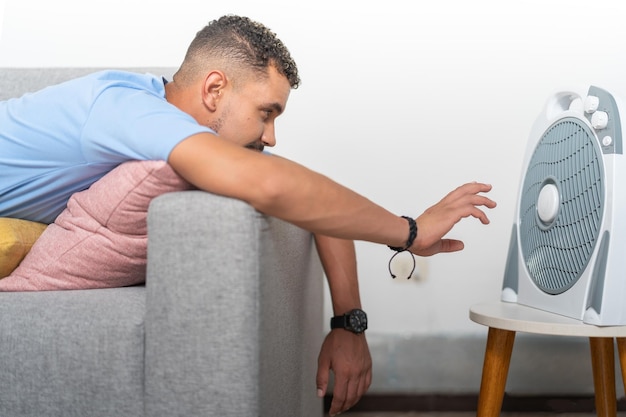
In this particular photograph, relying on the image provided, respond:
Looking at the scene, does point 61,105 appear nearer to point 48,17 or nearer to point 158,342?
point 158,342

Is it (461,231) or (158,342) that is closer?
(158,342)

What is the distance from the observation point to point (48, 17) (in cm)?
226

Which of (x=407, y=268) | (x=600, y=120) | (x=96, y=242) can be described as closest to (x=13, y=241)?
(x=96, y=242)

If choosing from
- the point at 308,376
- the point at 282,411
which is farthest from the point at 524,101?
the point at 282,411

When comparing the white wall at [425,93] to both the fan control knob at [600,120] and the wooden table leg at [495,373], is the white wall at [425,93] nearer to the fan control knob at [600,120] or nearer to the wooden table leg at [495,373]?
the wooden table leg at [495,373]

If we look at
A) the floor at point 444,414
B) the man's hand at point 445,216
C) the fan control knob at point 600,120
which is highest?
the fan control knob at point 600,120

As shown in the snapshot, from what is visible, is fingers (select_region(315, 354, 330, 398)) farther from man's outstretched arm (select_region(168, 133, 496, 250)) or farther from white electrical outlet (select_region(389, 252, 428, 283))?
white electrical outlet (select_region(389, 252, 428, 283))

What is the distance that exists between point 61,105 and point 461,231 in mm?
1269

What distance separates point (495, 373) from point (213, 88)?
0.79 meters

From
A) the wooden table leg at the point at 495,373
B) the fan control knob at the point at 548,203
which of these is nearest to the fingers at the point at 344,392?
the wooden table leg at the point at 495,373

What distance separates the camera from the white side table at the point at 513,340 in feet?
4.35

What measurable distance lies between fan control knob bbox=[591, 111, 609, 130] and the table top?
361mm

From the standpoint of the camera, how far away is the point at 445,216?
1.29 m

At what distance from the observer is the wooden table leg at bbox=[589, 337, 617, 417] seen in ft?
5.33
